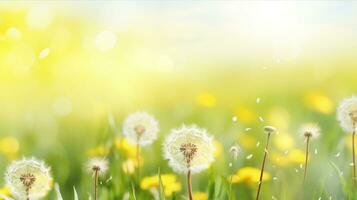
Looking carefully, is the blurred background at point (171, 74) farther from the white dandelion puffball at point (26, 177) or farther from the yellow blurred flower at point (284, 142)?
the white dandelion puffball at point (26, 177)

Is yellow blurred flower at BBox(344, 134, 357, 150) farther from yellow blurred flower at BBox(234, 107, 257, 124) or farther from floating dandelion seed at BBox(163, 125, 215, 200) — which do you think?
floating dandelion seed at BBox(163, 125, 215, 200)

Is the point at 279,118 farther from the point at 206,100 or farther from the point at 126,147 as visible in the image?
the point at 126,147

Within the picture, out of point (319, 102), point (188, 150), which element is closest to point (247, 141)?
point (319, 102)

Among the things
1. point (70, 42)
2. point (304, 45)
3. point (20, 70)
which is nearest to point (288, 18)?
point (304, 45)

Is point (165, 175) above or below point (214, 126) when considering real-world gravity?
below

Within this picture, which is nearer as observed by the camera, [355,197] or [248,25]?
[355,197]

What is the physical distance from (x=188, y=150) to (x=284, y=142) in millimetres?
422

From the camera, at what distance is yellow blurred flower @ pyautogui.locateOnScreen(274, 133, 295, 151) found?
121 centimetres

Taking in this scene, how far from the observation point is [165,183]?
1.10m

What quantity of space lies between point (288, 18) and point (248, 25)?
0.08 m

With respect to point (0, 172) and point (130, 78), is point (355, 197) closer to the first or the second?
point (130, 78)

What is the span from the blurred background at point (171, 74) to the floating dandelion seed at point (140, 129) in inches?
4.4

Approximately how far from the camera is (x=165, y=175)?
113 centimetres

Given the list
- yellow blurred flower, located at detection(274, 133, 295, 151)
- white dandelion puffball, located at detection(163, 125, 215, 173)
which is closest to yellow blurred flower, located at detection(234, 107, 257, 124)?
yellow blurred flower, located at detection(274, 133, 295, 151)
